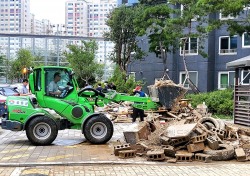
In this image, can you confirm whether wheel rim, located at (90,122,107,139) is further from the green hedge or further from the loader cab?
the green hedge

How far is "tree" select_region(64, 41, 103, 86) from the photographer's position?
4544 cm

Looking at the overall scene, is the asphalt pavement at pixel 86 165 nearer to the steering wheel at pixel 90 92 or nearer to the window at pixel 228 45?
the steering wheel at pixel 90 92

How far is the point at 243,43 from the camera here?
3344 cm

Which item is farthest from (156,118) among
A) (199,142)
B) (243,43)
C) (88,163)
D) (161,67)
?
(161,67)

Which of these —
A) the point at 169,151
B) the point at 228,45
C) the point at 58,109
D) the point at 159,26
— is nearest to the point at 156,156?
the point at 169,151

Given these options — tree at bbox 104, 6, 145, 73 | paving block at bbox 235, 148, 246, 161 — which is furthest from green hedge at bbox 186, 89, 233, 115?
tree at bbox 104, 6, 145, 73

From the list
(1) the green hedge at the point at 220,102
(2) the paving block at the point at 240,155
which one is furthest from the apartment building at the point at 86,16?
(2) the paving block at the point at 240,155

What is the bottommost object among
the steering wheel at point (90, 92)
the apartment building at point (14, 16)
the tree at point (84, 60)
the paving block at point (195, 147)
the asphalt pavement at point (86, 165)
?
the asphalt pavement at point (86, 165)

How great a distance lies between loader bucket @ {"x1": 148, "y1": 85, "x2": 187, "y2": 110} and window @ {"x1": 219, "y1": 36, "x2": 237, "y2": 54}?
22785mm

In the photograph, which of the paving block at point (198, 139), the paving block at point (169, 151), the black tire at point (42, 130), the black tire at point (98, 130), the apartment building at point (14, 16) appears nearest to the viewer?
the paving block at point (169, 151)

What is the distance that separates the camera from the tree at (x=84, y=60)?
45438 mm

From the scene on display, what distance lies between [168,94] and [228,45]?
2335 centimetres

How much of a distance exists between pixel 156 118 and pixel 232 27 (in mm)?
10968

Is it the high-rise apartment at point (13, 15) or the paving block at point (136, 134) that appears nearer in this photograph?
the paving block at point (136, 134)
